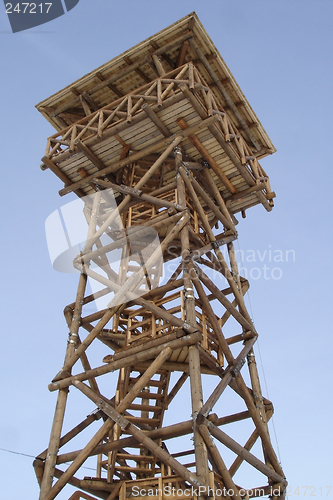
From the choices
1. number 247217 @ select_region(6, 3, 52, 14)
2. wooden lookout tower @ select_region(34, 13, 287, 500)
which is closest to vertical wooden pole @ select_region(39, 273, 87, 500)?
wooden lookout tower @ select_region(34, 13, 287, 500)

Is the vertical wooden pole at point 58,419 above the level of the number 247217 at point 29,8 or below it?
below

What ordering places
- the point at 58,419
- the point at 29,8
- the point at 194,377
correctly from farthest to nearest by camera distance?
the point at 29,8
the point at 58,419
the point at 194,377

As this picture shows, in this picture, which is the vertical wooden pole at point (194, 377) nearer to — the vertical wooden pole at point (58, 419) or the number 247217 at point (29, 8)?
the vertical wooden pole at point (58, 419)

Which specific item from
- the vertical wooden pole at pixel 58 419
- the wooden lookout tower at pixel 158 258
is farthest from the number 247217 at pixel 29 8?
the vertical wooden pole at pixel 58 419

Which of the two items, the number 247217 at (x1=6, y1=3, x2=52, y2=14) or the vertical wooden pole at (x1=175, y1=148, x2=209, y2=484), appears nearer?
the vertical wooden pole at (x1=175, y1=148, x2=209, y2=484)

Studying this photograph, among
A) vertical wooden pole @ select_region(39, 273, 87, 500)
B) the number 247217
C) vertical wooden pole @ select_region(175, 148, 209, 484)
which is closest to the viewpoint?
vertical wooden pole @ select_region(175, 148, 209, 484)

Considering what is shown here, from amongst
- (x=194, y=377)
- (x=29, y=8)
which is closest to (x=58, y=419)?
(x=194, y=377)

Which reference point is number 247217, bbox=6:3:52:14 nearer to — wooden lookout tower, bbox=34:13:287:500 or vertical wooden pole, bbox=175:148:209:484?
wooden lookout tower, bbox=34:13:287:500

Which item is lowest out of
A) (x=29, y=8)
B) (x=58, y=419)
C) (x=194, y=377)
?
(x=58, y=419)

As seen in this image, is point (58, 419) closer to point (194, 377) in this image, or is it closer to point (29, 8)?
point (194, 377)

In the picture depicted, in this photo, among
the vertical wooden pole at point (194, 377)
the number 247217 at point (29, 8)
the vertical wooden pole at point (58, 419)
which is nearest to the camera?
the vertical wooden pole at point (194, 377)

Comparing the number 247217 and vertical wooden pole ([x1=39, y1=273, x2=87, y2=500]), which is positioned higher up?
the number 247217

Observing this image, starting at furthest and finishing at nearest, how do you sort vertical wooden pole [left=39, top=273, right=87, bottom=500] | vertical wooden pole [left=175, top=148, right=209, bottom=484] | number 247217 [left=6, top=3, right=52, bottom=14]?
number 247217 [left=6, top=3, right=52, bottom=14] < vertical wooden pole [left=39, top=273, right=87, bottom=500] < vertical wooden pole [left=175, top=148, right=209, bottom=484]

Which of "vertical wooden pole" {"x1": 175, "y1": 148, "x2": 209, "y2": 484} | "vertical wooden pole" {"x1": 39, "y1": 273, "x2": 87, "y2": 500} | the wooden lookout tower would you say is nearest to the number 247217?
the wooden lookout tower
